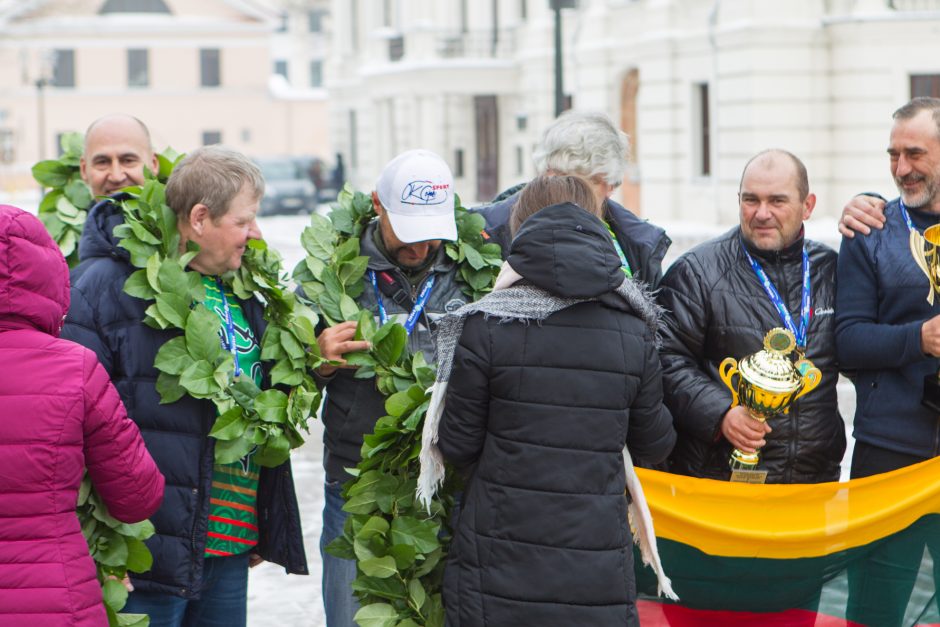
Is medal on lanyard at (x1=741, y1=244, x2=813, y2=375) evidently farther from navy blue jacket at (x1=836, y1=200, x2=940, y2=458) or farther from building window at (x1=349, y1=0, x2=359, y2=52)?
building window at (x1=349, y1=0, x2=359, y2=52)

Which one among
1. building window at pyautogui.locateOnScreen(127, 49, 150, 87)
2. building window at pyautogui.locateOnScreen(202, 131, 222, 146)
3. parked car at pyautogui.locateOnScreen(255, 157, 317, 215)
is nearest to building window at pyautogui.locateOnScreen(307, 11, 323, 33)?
building window at pyautogui.locateOnScreen(202, 131, 222, 146)

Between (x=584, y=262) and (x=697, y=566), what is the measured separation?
1636 millimetres

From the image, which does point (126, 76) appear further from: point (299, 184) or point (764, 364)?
point (764, 364)

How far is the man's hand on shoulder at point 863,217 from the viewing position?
202 inches

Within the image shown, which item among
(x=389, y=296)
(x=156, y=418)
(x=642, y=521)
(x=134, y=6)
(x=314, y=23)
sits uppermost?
(x=314, y=23)

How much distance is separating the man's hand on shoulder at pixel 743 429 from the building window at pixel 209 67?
70.5m

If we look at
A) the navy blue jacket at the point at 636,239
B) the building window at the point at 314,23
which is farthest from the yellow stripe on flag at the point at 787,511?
the building window at the point at 314,23

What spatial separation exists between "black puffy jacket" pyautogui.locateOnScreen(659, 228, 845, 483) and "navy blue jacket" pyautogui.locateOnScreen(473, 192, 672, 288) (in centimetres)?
20

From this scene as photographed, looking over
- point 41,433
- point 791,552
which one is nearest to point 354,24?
point 791,552

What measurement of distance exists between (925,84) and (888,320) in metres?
21.7

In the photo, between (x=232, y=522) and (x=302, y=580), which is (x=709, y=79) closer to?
(x=302, y=580)

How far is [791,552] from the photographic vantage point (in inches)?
202

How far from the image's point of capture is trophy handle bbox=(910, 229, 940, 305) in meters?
4.95

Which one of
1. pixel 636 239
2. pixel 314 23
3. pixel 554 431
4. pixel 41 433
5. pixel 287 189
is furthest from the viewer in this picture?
pixel 314 23
